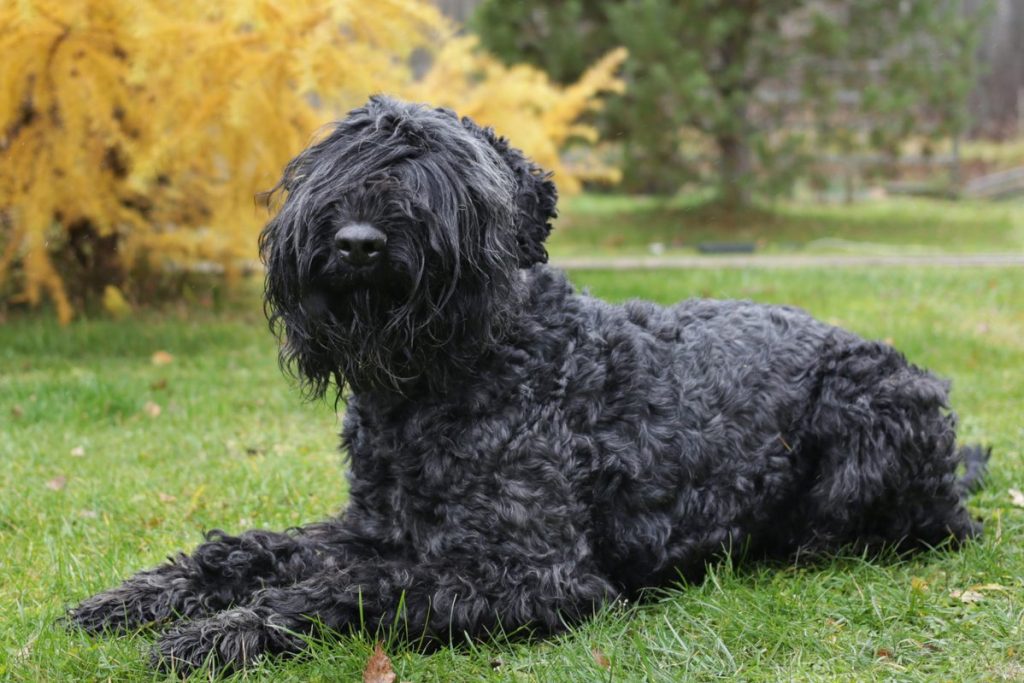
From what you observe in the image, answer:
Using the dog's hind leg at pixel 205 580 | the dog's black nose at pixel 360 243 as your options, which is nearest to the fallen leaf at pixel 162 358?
the dog's hind leg at pixel 205 580

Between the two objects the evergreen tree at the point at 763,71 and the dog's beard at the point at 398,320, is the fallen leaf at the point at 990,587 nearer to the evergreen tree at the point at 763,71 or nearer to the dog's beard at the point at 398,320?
the dog's beard at the point at 398,320

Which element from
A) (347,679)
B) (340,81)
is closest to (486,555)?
(347,679)

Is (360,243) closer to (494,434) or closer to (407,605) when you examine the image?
(494,434)

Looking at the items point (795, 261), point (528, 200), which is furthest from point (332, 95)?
point (795, 261)

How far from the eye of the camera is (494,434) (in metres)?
3.29

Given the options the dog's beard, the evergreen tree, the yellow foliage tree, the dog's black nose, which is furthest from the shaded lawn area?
the evergreen tree

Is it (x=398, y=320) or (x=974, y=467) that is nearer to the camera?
(x=398, y=320)

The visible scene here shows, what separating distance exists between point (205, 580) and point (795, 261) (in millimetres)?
8924

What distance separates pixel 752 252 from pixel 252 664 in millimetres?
10352

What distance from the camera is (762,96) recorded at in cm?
1421

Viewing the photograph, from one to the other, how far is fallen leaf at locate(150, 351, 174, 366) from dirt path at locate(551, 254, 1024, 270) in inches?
174

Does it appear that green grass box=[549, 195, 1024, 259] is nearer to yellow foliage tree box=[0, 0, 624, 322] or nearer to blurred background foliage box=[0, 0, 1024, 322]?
blurred background foliage box=[0, 0, 1024, 322]

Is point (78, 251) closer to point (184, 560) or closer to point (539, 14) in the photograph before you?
point (184, 560)

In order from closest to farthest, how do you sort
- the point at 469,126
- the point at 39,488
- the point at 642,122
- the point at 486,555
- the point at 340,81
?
1. the point at 486,555
2. the point at 469,126
3. the point at 39,488
4. the point at 340,81
5. the point at 642,122
